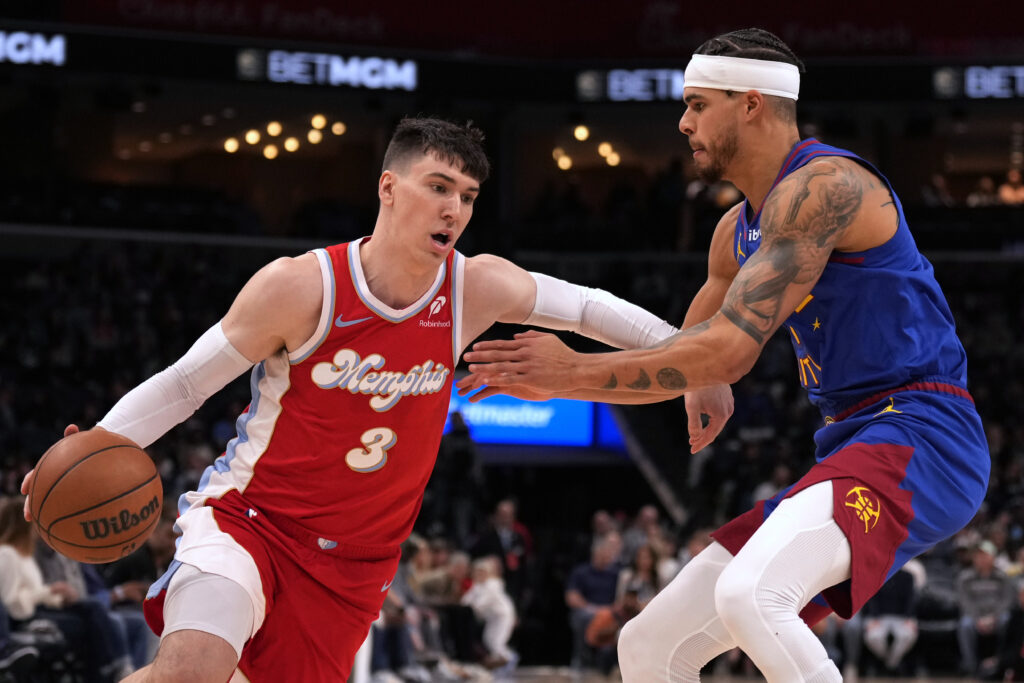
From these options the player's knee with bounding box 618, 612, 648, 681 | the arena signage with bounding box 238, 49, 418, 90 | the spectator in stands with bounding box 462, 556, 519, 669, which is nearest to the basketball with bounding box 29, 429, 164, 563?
the player's knee with bounding box 618, 612, 648, 681

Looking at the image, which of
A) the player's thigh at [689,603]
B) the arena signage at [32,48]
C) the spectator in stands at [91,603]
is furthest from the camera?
the arena signage at [32,48]

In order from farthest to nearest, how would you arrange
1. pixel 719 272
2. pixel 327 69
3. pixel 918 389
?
pixel 327 69, pixel 719 272, pixel 918 389

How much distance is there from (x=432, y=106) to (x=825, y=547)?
1812cm

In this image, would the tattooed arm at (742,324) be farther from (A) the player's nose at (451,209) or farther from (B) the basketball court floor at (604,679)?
(B) the basketball court floor at (604,679)

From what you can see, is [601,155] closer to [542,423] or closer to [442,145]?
[542,423]

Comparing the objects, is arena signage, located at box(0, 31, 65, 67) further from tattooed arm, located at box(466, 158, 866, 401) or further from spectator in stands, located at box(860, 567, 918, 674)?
tattooed arm, located at box(466, 158, 866, 401)

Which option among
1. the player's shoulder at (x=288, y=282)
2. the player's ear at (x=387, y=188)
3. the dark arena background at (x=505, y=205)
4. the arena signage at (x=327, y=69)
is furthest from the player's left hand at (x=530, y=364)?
the arena signage at (x=327, y=69)

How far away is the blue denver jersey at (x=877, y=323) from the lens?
12.8 ft

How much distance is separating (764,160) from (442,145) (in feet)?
3.64

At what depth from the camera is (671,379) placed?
12.8 ft

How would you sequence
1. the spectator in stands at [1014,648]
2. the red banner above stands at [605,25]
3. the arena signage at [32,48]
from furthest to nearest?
the red banner above stands at [605,25] < the arena signage at [32,48] < the spectator in stands at [1014,648]

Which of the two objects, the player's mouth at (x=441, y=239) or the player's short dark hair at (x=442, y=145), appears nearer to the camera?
the player's mouth at (x=441, y=239)

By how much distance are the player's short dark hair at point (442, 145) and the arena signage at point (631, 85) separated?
15882 mm

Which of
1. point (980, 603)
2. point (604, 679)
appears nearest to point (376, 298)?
point (604, 679)
